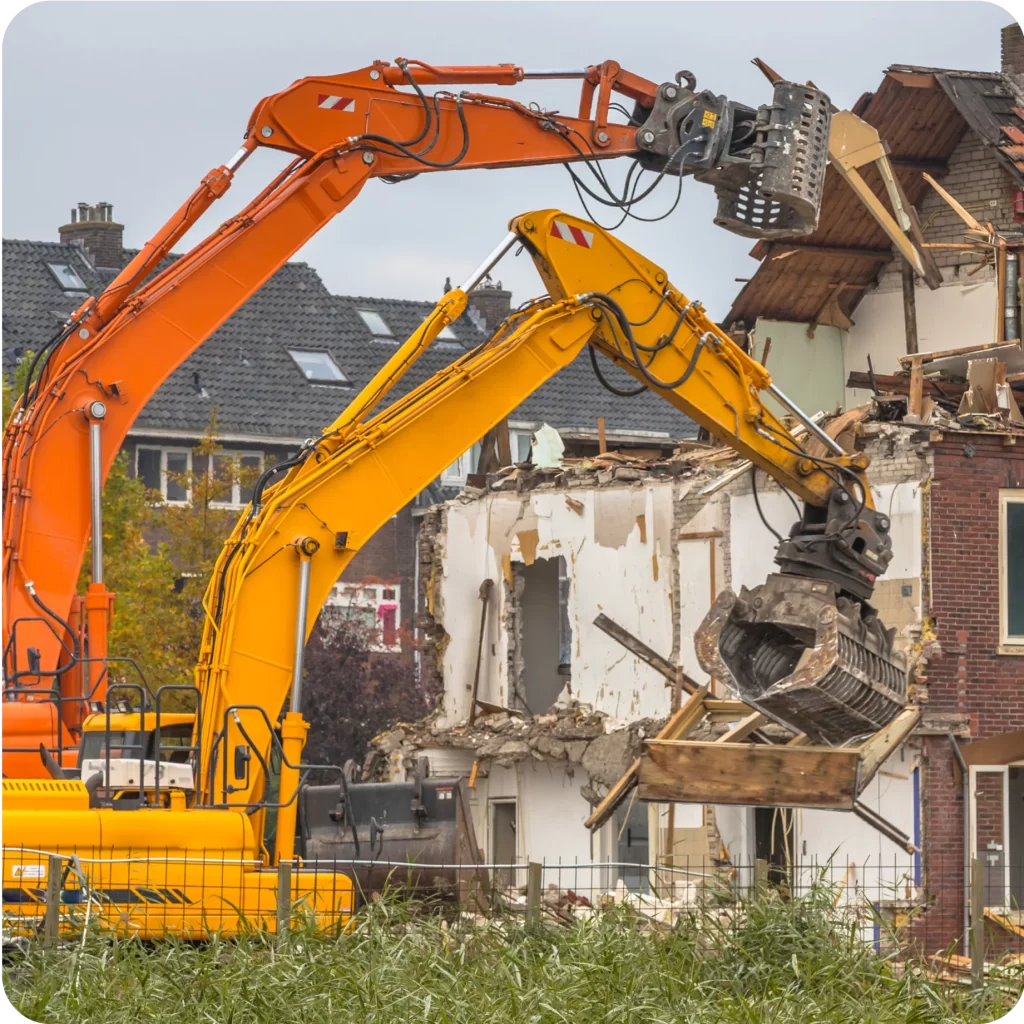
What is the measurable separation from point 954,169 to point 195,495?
12075 millimetres

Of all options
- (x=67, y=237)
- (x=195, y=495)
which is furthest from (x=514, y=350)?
(x=67, y=237)

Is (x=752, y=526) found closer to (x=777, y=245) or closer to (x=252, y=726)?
(x=777, y=245)

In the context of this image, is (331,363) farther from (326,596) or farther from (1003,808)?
(326,596)

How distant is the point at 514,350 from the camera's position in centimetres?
1395

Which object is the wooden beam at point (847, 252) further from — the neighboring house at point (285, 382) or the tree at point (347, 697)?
the tree at point (347, 697)

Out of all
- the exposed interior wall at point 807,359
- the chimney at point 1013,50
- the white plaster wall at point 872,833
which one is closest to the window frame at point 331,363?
the exposed interior wall at point 807,359

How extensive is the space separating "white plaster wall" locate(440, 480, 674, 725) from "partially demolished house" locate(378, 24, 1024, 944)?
0.03m

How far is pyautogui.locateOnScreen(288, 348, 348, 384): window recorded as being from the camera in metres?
37.2

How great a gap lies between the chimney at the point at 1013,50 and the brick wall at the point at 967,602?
5968mm

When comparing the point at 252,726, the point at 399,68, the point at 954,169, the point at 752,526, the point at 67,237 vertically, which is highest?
the point at 67,237

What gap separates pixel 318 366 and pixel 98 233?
6.47 meters

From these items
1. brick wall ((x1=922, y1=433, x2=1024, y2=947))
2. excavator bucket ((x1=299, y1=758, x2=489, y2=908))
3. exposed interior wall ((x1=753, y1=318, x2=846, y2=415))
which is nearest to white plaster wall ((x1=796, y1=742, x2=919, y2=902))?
brick wall ((x1=922, y1=433, x2=1024, y2=947))

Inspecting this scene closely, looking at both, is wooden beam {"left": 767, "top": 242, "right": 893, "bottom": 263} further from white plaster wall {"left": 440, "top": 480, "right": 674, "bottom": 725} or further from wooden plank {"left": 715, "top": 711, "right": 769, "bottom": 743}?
wooden plank {"left": 715, "top": 711, "right": 769, "bottom": 743}

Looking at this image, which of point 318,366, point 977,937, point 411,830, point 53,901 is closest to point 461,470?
point 318,366
